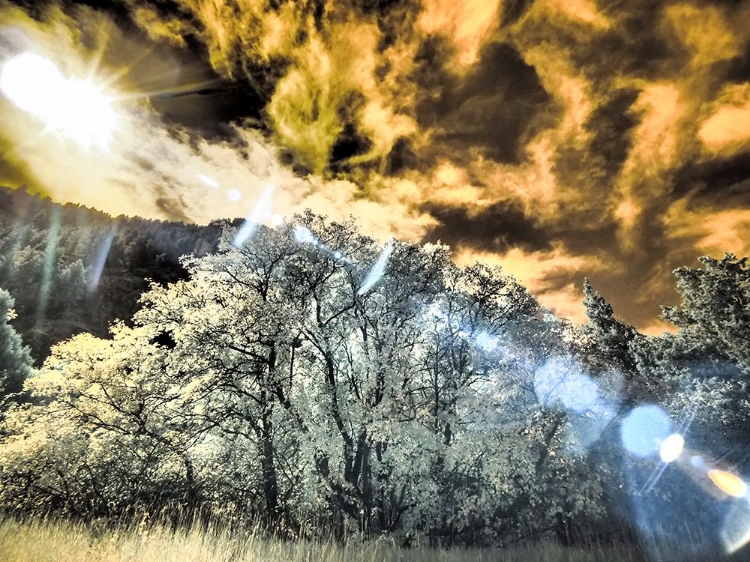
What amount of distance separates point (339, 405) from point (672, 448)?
26611 millimetres

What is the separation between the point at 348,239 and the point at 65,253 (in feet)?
637

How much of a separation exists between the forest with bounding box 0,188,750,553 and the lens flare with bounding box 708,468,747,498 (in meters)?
11.2

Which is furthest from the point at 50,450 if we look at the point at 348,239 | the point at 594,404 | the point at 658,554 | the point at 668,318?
the point at 668,318

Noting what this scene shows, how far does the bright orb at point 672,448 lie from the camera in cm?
2633

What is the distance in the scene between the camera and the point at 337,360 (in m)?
18.7

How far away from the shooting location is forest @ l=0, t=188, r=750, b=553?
16062mm

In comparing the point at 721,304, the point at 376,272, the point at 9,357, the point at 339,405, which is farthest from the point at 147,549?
the point at 9,357

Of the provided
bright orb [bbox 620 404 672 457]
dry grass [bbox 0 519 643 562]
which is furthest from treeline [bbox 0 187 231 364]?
bright orb [bbox 620 404 672 457]

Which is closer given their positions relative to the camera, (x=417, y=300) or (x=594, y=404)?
(x=417, y=300)

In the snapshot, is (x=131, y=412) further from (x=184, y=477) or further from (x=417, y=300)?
(x=417, y=300)

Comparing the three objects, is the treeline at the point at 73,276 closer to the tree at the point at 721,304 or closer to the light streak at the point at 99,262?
the light streak at the point at 99,262

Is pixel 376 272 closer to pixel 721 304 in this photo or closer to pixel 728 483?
pixel 721 304

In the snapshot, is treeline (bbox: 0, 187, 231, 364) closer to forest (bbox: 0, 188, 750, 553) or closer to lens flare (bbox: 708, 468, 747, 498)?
forest (bbox: 0, 188, 750, 553)

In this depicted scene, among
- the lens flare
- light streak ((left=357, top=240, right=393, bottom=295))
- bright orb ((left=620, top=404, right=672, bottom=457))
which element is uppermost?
light streak ((left=357, top=240, right=393, bottom=295))
